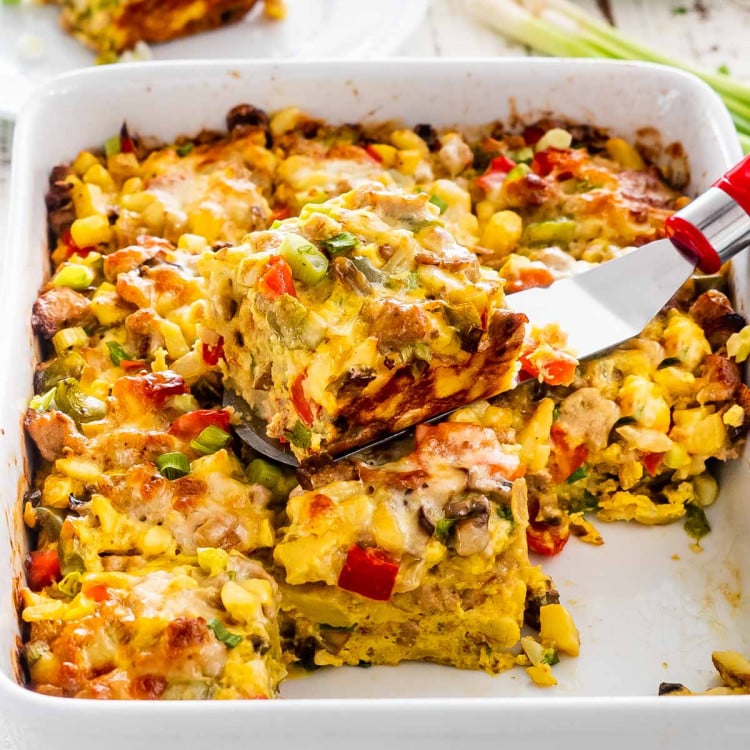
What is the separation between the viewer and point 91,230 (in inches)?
146

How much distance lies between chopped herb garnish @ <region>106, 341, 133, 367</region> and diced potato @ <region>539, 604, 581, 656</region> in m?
1.41

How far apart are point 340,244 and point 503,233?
933 millimetres

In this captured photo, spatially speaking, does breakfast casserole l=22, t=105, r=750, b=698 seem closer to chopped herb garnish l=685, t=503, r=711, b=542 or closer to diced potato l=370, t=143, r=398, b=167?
chopped herb garnish l=685, t=503, r=711, b=542

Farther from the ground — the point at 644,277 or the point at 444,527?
the point at 644,277

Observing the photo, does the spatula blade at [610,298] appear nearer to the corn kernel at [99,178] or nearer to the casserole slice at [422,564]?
the casserole slice at [422,564]

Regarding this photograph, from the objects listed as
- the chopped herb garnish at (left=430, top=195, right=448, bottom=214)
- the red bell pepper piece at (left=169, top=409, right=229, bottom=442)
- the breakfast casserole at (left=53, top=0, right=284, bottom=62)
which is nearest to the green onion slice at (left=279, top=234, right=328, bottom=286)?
the red bell pepper piece at (left=169, top=409, right=229, bottom=442)

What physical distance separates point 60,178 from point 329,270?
1356 mm

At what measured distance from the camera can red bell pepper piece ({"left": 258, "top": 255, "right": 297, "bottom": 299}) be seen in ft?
9.60

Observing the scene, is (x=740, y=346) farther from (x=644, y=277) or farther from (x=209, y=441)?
(x=209, y=441)

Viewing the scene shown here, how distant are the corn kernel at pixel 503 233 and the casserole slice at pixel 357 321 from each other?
58cm

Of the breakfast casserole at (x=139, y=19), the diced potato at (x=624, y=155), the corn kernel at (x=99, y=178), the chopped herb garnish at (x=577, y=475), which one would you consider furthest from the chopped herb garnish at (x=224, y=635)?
the breakfast casserole at (x=139, y=19)

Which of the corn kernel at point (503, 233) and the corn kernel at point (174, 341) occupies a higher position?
the corn kernel at point (503, 233)

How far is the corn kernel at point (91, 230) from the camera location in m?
3.70

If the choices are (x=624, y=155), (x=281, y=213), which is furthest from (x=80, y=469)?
(x=624, y=155)
